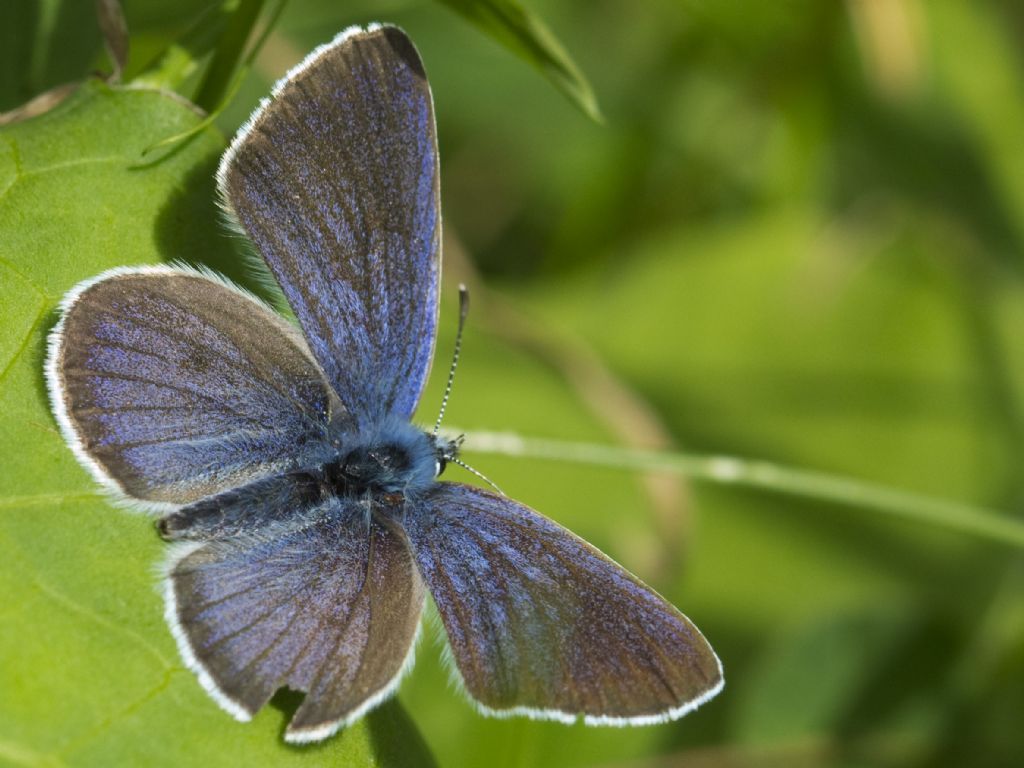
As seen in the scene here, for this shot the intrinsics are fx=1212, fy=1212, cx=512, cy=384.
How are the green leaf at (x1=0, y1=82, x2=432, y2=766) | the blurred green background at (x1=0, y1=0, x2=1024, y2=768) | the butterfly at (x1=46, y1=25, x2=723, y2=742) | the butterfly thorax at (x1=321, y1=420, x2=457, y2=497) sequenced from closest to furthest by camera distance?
the green leaf at (x1=0, y1=82, x2=432, y2=766)
the butterfly at (x1=46, y1=25, x2=723, y2=742)
the butterfly thorax at (x1=321, y1=420, x2=457, y2=497)
the blurred green background at (x1=0, y1=0, x2=1024, y2=768)

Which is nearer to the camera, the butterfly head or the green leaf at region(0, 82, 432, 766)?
the green leaf at region(0, 82, 432, 766)

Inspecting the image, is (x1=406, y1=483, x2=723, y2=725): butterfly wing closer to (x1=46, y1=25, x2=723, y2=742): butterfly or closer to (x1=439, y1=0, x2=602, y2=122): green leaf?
(x1=46, y1=25, x2=723, y2=742): butterfly

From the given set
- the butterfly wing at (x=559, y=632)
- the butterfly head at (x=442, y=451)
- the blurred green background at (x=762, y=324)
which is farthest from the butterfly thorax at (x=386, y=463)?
the blurred green background at (x=762, y=324)

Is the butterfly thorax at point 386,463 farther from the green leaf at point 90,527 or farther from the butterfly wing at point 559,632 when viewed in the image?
the green leaf at point 90,527

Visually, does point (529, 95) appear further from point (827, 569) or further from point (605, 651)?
point (605, 651)

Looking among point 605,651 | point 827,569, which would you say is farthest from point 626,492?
point 605,651

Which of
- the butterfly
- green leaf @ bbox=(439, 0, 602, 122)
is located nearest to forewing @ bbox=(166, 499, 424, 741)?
→ the butterfly
